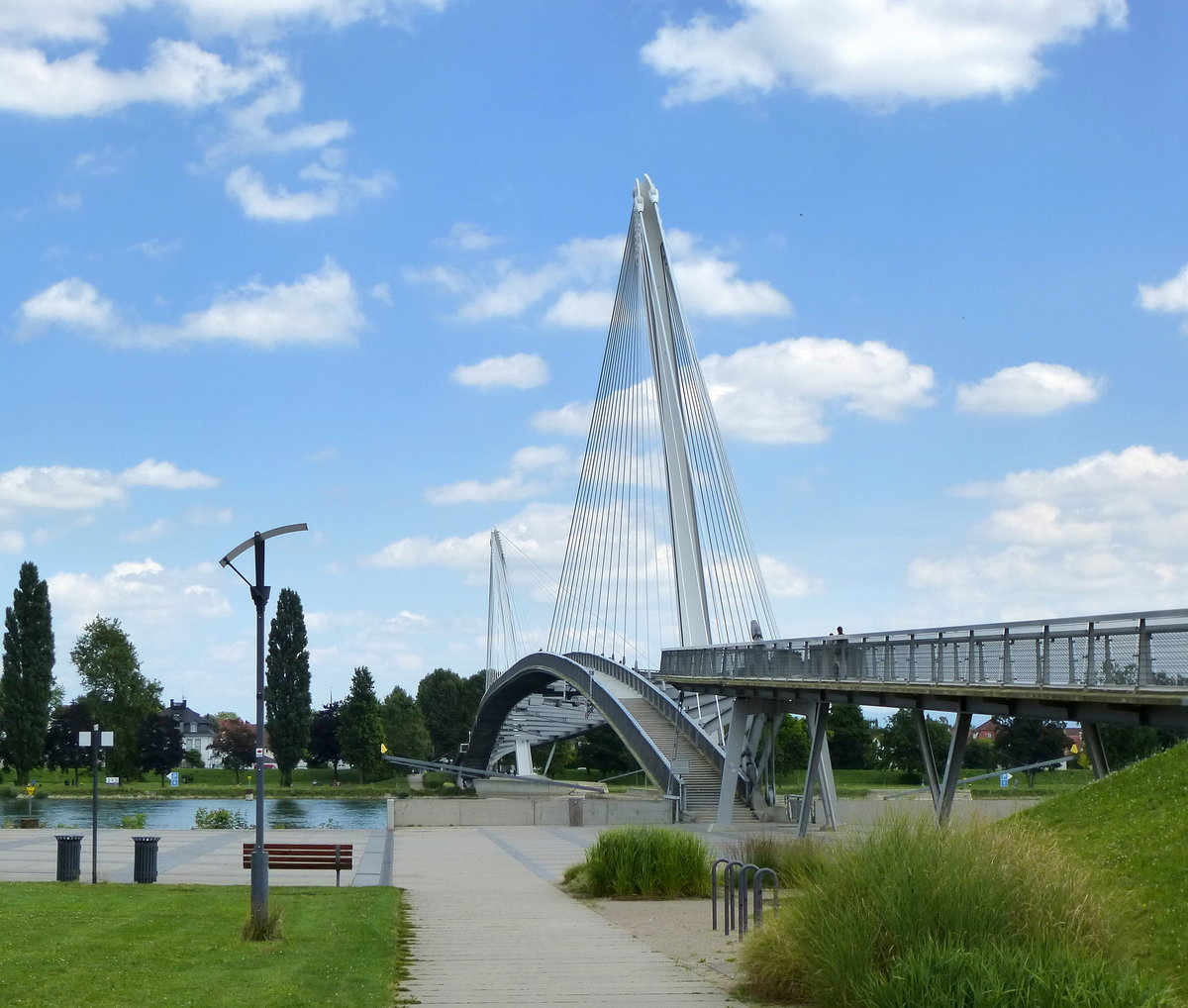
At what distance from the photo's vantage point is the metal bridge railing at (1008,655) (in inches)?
762

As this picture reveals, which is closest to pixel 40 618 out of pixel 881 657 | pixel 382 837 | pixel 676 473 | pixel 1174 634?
pixel 676 473

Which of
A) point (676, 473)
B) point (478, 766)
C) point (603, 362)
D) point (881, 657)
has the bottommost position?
point (478, 766)

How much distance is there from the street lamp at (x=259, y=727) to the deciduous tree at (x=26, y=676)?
75.2m

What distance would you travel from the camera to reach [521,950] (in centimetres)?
1582

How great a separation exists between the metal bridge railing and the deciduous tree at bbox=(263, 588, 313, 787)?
6368 centimetres

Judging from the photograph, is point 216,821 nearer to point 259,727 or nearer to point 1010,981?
point 259,727

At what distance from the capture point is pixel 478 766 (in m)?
119

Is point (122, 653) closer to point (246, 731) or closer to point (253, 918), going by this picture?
point (246, 731)

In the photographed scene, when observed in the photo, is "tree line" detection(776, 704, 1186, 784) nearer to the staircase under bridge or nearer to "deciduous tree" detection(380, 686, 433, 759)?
the staircase under bridge

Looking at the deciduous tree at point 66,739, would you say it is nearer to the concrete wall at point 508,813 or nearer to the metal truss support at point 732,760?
the concrete wall at point 508,813

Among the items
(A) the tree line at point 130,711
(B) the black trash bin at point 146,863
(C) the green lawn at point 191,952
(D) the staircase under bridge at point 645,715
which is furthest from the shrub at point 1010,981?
Answer: (A) the tree line at point 130,711

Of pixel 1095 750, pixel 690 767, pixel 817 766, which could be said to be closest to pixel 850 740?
pixel 690 767

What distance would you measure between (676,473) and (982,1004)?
140 ft

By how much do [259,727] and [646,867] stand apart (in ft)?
24.2
